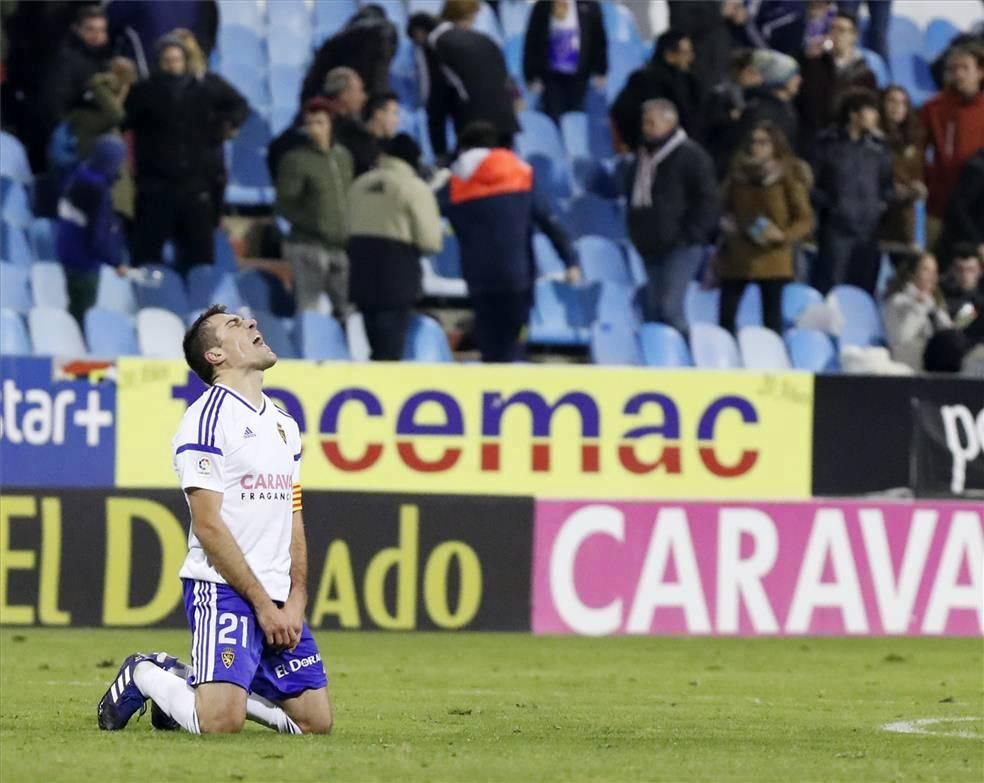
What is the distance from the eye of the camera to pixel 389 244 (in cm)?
1564

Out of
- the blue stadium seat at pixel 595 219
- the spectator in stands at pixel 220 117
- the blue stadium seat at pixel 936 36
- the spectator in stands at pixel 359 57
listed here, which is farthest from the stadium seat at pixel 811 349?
the spectator in stands at pixel 220 117

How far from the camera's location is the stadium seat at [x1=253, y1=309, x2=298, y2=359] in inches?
632

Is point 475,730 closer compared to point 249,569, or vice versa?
point 249,569

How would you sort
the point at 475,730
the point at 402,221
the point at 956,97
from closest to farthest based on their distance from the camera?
1. the point at 475,730
2. the point at 402,221
3. the point at 956,97

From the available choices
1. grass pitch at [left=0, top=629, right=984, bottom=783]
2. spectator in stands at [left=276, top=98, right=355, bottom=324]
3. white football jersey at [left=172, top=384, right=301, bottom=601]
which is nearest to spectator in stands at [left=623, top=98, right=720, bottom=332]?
spectator in stands at [left=276, top=98, right=355, bottom=324]

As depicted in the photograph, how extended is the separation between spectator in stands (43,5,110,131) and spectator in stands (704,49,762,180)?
4750mm

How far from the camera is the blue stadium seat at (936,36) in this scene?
19812 millimetres

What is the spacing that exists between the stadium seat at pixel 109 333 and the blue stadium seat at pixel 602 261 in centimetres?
377

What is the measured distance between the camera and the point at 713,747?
26.3 feet

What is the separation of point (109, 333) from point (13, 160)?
1.64 m

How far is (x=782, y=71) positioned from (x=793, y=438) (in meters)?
3.77

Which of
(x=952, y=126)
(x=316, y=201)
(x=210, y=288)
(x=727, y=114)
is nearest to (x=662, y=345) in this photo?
(x=727, y=114)

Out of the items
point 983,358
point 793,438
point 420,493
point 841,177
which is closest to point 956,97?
point 841,177

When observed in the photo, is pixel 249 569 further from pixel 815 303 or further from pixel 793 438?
pixel 815 303
